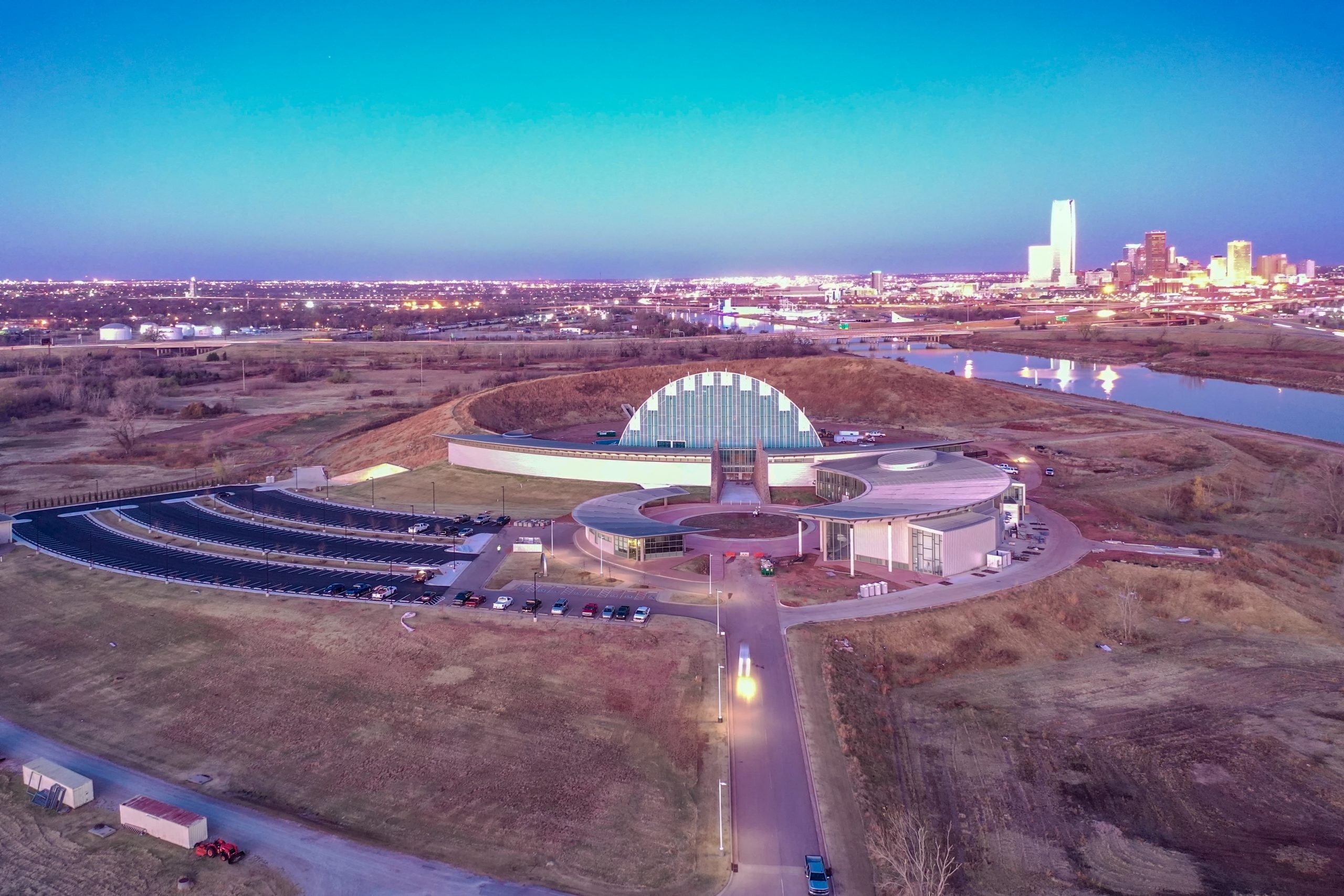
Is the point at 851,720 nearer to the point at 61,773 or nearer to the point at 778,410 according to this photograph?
the point at 61,773

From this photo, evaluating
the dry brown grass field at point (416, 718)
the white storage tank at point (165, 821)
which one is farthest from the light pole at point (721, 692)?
the white storage tank at point (165, 821)

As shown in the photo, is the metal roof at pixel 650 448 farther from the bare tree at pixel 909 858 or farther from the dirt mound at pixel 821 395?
the bare tree at pixel 909 858

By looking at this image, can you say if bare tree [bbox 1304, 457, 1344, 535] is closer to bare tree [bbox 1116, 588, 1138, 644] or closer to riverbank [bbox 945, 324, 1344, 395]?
bare tree [bbox 1116, 588, 1138, 644]

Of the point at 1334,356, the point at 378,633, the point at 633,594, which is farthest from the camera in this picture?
the point at 1334,356

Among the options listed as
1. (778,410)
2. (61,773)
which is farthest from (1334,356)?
(61,773)

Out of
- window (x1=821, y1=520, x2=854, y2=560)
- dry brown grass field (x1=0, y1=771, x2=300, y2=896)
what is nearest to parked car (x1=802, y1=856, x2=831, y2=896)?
dry brown grass field (x1=0, y1=771, x2=300, y2=896)

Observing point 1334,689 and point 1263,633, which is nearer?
point 1334,689
